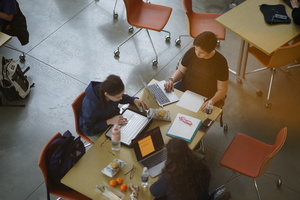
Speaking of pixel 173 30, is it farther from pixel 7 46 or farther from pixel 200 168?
pixel 200 168

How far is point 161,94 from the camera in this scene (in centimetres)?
375

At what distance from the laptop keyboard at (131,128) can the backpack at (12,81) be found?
1803mm

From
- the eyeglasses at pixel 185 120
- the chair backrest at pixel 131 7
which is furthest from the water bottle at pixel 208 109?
the chair backrest at pixel 131 7

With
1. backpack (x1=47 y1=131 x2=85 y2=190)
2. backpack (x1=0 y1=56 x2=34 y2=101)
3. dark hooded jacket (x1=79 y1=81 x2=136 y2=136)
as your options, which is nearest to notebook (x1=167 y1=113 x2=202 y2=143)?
dark hooded jacket (x1=79 y1=81 x2=136 y2=136)

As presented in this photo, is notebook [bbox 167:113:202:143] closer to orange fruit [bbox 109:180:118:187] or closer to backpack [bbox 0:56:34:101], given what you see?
orange fruit [bbox 109:180:118:187]

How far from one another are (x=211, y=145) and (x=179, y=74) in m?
0.92

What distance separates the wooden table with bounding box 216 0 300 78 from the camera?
169 inches

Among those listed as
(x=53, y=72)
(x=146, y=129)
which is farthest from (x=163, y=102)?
(x=53, y=72)

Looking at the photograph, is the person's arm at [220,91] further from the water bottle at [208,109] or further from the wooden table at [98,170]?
the wooden table at [98,170]

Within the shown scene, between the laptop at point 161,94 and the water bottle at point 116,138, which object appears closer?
the water bottle at point 116,138

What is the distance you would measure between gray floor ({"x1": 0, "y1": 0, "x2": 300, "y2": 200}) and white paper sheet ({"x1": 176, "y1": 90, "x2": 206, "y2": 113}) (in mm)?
809

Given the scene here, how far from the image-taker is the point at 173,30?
5.74m

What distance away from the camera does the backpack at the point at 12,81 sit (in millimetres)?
4465

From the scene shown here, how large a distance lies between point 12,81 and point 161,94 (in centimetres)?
190
